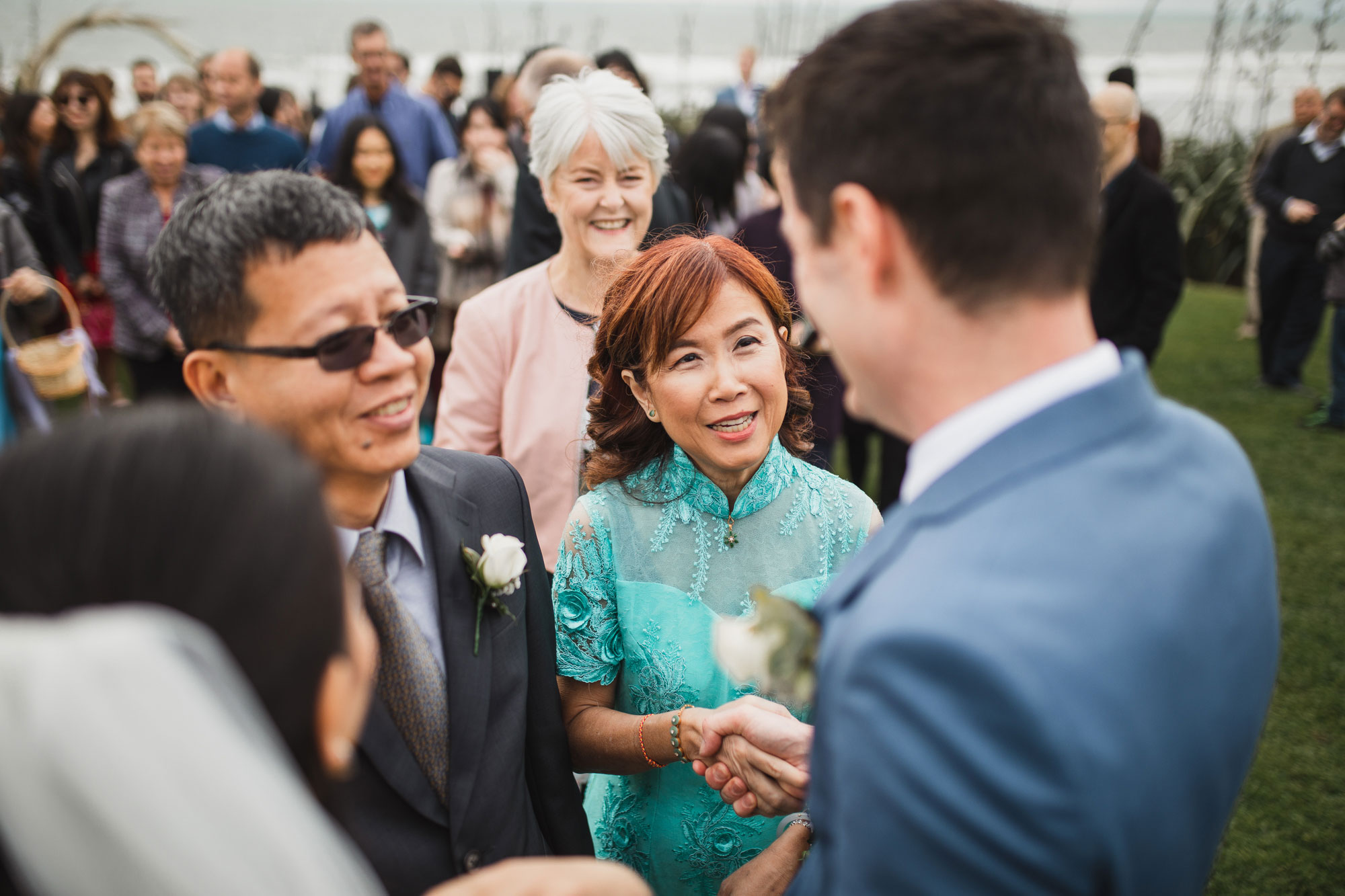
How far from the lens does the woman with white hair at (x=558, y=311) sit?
10.6ft

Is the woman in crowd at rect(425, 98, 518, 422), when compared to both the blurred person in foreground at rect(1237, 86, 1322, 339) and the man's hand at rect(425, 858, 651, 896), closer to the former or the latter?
the man's hand at rect(425, 858, 651, 896)

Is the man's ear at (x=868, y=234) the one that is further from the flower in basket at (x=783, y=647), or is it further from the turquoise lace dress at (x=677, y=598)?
the turquoise lace dress at (x=677, y=598)

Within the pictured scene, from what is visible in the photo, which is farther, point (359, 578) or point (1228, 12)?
point (1228, 12)

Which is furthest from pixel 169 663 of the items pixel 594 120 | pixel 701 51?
pixel 701 51

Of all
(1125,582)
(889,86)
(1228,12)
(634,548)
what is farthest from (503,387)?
(1228,12)

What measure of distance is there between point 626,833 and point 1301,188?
9.58 metres

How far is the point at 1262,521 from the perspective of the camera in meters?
1.17

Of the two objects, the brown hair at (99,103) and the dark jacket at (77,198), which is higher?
the brown hair at (99,103)

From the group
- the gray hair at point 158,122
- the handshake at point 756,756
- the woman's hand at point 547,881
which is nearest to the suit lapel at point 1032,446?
the woman's hand at point 547,881

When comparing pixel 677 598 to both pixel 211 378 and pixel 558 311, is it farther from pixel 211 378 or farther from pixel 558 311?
pixel 558 311

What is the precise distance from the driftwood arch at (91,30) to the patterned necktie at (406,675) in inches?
531

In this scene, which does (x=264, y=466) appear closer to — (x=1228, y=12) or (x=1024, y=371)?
(x=1024, y=371)

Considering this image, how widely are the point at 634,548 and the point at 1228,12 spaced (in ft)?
52.3

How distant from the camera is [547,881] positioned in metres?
1.10
